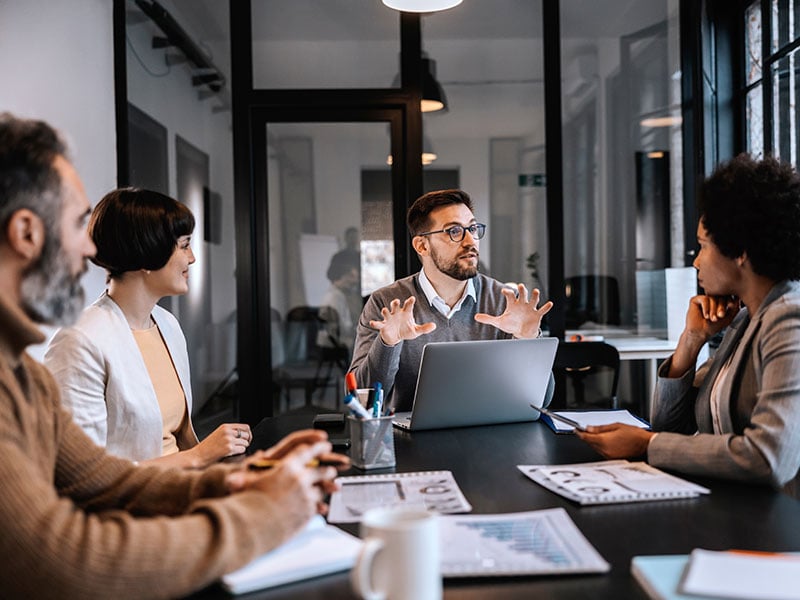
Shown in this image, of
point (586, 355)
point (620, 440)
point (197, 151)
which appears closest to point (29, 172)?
point (620, 440)

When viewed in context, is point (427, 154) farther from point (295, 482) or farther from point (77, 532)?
point (77, 532)

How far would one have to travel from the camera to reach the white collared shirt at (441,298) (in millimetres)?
2857

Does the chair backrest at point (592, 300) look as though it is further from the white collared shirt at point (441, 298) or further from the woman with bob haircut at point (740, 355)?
the woman with bob haircut at point (740, 355)

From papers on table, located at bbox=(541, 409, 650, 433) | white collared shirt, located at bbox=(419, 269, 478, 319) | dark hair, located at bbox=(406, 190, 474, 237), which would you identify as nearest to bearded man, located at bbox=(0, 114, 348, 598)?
papers on table, located at bbox=(541, 409, 650, 433)

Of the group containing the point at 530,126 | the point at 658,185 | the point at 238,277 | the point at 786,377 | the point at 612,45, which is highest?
the point at 612,45

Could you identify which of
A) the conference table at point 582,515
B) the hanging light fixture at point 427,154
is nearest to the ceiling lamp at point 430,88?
the hanging light fixture at point 427,154

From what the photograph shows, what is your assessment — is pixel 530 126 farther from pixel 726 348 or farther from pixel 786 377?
pixel 786 377

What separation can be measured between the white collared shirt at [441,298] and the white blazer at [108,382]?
114cm

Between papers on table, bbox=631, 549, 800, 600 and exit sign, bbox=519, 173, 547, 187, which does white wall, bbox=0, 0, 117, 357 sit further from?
papers on table, bbox=631, 549, 800, 600

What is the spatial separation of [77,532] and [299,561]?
0.29 meters

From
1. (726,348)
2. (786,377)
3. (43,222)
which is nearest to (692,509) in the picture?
(786,377)

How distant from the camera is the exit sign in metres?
4.60

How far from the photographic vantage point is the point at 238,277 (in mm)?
4559

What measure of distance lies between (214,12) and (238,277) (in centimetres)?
161
